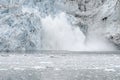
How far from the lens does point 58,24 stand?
35.3 m

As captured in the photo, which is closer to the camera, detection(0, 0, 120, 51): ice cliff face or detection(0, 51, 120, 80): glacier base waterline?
detection(0, 51, 120, 80): glacier base waterline

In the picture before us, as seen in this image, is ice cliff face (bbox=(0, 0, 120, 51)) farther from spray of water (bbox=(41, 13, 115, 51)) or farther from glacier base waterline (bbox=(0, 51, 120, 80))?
glacier base waterline (bbox=(0, 51, 120, 80))

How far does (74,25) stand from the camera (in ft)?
114

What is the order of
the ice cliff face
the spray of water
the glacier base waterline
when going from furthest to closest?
the spray of water → the ice cliff face → the glacier base waterline

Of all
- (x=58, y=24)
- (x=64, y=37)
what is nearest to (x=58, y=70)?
(x=64, y=37)

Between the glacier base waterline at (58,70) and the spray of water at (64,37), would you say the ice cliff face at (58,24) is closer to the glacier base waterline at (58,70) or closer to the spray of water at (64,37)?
the spray of water at (64,37)

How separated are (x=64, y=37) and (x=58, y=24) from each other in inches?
73.2

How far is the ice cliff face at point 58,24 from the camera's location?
2850cm

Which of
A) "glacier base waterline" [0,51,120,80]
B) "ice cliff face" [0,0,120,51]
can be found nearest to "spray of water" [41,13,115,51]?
"ice cliff face" [0,0,120,51]

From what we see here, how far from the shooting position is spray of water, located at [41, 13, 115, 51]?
33.6 meters

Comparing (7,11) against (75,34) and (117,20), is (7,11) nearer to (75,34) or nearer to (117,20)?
(75,34)

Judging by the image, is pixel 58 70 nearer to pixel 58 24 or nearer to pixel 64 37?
pixel 64 37

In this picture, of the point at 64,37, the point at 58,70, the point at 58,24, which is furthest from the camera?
the point at 58,24

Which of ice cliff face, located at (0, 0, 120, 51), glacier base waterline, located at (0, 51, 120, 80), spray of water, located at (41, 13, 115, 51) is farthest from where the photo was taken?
spray of water, located at (41, 13, 115, 51)
